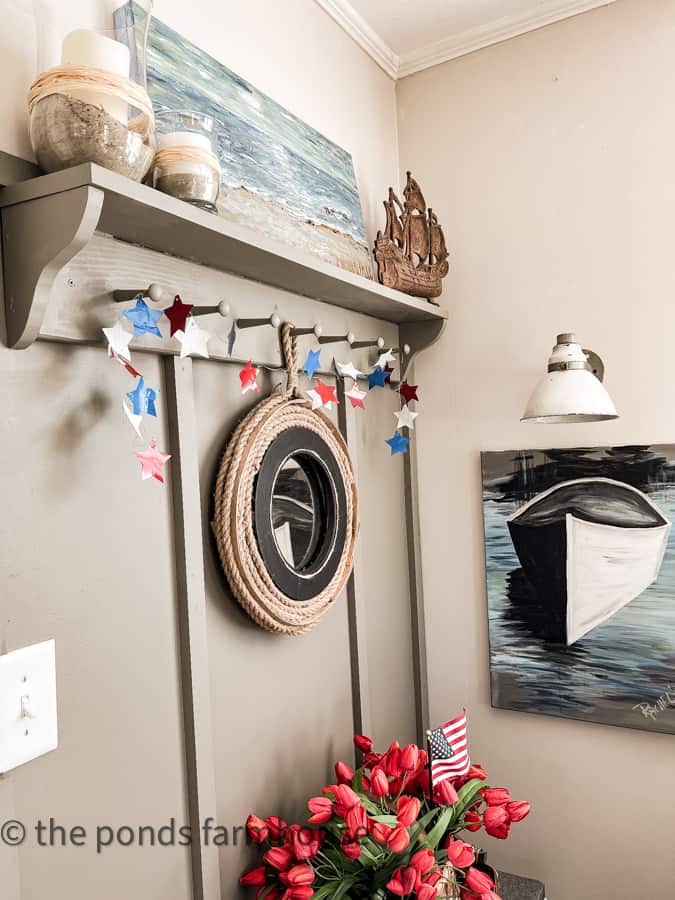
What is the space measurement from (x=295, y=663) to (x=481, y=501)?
2.10 feet

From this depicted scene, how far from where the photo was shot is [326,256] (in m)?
1.42

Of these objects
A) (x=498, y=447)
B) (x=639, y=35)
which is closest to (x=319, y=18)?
(x=639, y=35)

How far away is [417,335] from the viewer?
177 centimetres

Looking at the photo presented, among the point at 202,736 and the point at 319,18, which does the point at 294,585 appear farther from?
the point at 319,18

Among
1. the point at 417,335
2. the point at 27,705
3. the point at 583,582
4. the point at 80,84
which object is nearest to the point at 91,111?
the point at 80,84

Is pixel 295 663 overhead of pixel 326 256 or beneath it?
beneath

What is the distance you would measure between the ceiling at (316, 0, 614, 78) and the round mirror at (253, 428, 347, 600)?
1009mm

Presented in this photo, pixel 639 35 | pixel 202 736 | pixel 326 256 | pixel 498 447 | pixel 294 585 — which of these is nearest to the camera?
pixel 202 736

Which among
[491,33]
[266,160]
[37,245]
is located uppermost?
[491,33]

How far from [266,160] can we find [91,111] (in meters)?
0.53

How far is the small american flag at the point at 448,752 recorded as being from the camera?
4.22 ft

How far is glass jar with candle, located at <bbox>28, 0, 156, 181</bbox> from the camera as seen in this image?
31.4 inches
